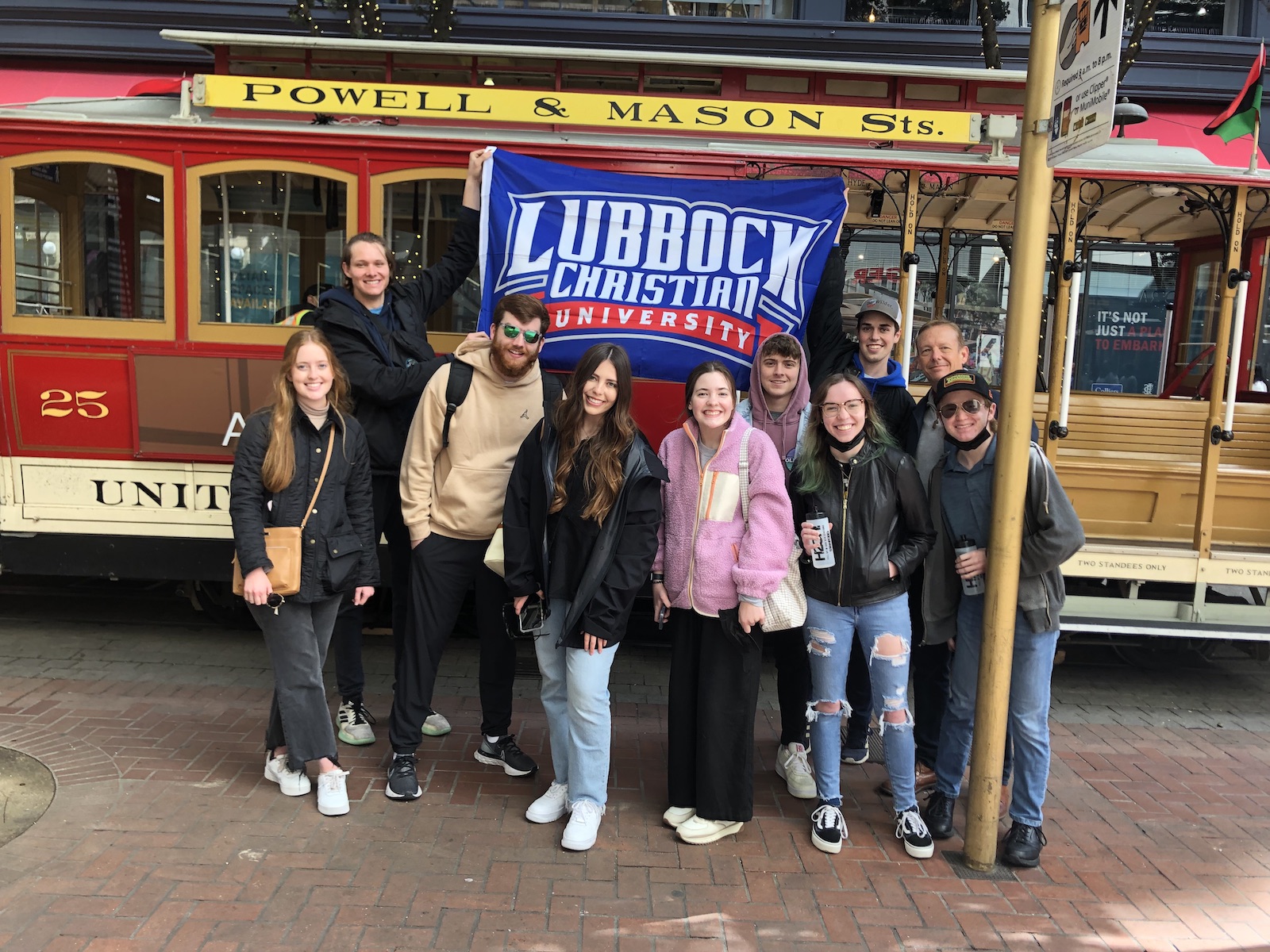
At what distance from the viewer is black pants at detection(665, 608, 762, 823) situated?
3.64 metres

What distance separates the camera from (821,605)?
369 centimetres

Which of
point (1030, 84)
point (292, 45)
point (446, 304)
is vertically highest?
point (292, 45)

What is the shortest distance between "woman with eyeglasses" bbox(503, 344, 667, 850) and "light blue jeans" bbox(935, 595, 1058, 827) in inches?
52.5

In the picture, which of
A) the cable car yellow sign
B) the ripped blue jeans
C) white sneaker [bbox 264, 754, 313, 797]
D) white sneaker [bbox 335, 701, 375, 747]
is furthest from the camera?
the cable car yellow sign

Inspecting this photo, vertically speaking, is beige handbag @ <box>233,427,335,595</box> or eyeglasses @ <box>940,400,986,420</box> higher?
eyeglasses @ <box>940,400,986,420</box>

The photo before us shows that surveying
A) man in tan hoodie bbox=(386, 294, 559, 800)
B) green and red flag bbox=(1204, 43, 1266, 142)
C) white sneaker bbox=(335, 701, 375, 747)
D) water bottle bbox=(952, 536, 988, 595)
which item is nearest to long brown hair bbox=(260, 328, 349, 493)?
man in tan hoodie bbox=(386, 294, 559, 800)

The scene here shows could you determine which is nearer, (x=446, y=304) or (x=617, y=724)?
(x=617, y=724)

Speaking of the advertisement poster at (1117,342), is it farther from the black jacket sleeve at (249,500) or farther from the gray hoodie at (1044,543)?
the black jacket sleeve at (249,500)

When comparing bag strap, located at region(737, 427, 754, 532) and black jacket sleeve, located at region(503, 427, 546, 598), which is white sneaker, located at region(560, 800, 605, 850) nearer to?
black jacket sleeve, located at region(503, 427, 546, 598)

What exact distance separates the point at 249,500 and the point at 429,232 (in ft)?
7.51

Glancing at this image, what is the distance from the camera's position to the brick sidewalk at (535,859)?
314 cm

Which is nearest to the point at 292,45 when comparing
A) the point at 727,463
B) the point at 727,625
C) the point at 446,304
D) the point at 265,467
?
the point at 446,304

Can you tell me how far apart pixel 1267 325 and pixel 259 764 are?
1046cm

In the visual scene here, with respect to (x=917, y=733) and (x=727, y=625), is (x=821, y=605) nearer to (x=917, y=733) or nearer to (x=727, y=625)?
(x=727, y=625)
